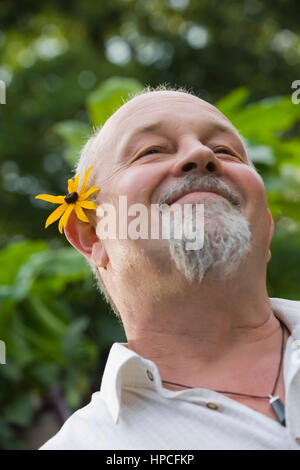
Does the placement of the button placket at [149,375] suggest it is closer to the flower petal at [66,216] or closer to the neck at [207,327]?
the neck at [207,327]

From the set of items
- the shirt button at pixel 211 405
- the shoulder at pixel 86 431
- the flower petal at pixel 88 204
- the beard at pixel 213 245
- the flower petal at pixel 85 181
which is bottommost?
the shoulder at pixel 86 431

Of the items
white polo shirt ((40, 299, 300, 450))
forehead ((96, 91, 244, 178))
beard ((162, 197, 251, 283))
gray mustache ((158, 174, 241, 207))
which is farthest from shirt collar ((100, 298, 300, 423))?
forehead ((96, 91, 244, 178))

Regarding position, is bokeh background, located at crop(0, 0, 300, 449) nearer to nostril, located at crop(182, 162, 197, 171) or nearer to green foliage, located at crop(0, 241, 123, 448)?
green foliage, located at crop(0, 241, 123, 448)

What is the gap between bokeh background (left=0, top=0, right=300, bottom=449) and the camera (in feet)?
8.48

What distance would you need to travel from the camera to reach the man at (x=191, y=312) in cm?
100

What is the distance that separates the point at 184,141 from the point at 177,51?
513 centimetres

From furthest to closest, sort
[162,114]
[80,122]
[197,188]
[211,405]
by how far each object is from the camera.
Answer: [80,122]
[162,114]
[197,188]
[211,405]

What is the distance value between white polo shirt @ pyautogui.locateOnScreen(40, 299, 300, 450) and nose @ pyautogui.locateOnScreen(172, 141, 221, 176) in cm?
A: 34

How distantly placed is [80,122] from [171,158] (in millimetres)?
4331

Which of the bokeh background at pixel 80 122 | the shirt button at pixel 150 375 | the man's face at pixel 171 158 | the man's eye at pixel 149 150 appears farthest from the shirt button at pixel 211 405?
the bokeh background at pixel 80 122

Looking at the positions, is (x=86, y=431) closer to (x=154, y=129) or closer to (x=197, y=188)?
(x=197, y=188)

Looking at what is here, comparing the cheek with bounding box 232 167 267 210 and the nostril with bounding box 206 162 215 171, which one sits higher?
the nostril with bounding box 206 162 215 171

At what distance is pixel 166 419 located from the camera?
1.01 m

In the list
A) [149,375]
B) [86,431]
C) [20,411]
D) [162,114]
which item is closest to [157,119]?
[162,114]
